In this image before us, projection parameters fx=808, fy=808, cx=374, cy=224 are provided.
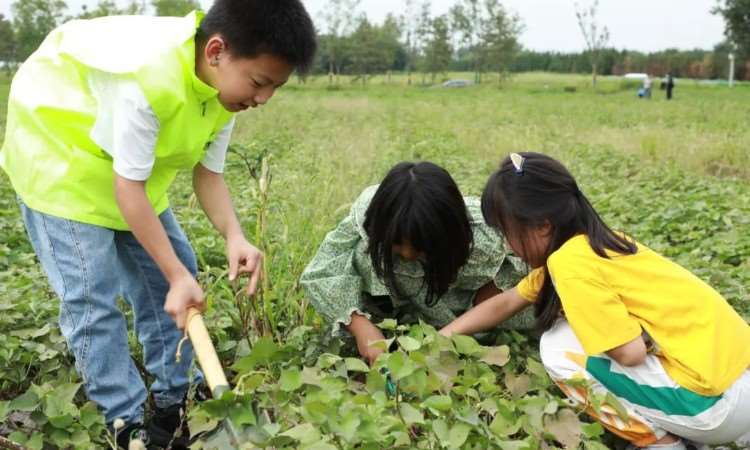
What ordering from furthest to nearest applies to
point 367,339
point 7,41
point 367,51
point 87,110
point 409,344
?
1. point 367,51
2. point 7,41
3. point 367,339
4. point 87,110
5. point 409,344

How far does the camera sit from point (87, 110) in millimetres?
1834

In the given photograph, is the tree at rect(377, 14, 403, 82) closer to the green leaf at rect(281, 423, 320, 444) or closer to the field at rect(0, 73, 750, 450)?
the field at rect(0, 73, 750, 450)

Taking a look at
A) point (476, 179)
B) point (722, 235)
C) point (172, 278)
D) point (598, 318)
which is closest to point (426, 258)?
point (598, 318)

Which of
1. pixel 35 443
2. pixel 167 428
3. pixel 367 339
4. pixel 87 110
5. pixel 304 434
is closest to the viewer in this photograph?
pixel 304 434

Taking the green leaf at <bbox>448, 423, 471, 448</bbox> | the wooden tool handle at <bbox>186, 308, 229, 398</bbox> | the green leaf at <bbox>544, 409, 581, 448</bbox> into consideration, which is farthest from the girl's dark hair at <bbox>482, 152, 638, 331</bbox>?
the wooden tool handle at <bbox>186, 308, 229, 398</bbox>

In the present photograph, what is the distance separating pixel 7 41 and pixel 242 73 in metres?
38.1

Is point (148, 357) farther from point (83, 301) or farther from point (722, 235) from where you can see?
point (722, 235)

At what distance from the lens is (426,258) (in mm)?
2318


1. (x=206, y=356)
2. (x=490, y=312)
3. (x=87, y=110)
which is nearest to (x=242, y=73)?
(x=87, y=110)

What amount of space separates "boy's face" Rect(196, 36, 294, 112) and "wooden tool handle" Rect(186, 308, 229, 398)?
48cm

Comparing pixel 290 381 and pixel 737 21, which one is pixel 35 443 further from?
pixel 737 21

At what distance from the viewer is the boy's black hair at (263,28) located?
1.72m

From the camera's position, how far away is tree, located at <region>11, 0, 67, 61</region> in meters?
34.9

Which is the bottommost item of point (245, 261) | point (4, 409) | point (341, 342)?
point (341, 342)
